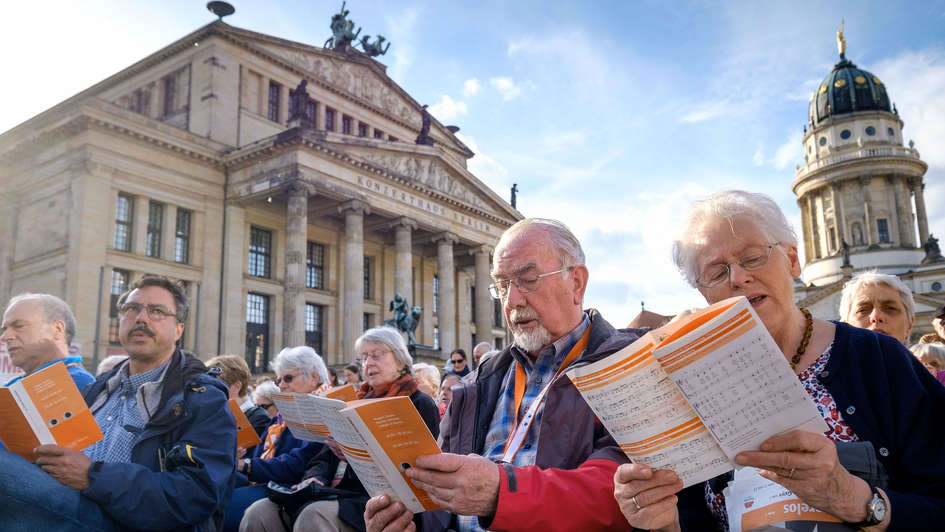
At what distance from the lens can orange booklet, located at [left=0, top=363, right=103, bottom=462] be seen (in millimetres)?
3279

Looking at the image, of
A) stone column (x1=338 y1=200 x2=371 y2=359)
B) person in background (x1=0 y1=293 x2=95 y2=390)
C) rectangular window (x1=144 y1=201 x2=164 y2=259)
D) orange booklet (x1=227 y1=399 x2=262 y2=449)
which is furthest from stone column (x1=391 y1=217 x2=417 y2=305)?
person in background (x1=0 y1=293 x2=95 y2=390)

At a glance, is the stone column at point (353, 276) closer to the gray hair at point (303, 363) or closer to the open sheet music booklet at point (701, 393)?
the gray hair at point (303, 363)

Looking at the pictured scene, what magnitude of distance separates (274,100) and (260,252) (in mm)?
8310

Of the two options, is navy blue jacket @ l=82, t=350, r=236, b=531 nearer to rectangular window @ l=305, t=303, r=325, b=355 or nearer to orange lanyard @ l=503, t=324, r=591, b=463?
orange lanyard @ l=503, t=324, r=591, b=463

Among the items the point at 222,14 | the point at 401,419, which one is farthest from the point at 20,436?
the point at 222,14

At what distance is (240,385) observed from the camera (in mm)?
7156

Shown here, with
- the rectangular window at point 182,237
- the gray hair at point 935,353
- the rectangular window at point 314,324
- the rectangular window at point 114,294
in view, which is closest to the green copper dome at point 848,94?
the rectangular window at point 314,324

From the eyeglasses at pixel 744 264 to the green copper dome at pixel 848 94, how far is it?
70922 mm

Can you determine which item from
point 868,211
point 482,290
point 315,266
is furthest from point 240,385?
point 868,211

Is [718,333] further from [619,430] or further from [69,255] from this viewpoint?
[69,255]

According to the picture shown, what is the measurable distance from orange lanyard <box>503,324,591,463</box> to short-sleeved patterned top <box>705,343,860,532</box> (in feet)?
2.55

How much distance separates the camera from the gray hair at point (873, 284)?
469cm

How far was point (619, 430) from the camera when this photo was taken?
1.92m

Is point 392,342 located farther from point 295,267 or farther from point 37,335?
point 295,267
